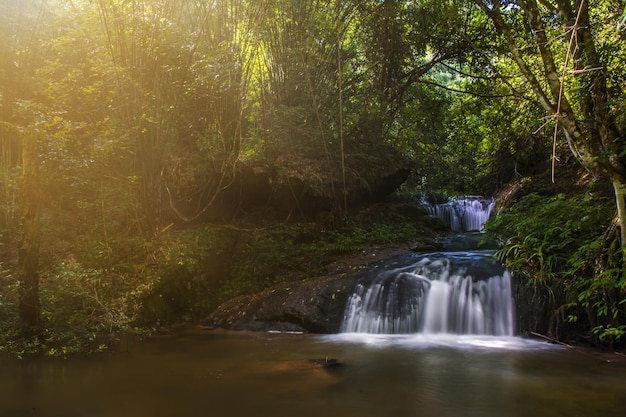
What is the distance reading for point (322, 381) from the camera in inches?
206

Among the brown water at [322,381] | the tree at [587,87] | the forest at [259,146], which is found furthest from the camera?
the forest at [259,146]

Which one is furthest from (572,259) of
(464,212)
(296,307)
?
(464,212)

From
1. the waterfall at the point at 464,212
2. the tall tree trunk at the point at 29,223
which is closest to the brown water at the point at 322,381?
→ the tall tree trunk at the point at 29,223

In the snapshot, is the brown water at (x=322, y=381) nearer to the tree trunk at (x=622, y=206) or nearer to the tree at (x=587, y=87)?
the tree trunk at (x=622, y=206)

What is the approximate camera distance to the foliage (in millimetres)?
5988

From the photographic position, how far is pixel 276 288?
31.3 ft

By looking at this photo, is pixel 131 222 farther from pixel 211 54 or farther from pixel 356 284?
pixel 356 284

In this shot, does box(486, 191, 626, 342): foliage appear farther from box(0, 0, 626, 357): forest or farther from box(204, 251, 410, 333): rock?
box(204, 251, 410, 333): rock

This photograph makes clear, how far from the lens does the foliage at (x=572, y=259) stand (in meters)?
5.99

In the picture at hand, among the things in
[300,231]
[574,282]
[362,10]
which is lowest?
[574,282]

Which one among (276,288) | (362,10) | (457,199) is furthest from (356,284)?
(457,199)

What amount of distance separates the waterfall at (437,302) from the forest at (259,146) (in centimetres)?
58

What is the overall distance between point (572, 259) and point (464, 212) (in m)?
9.06

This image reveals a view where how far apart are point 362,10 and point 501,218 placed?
7.13 m
